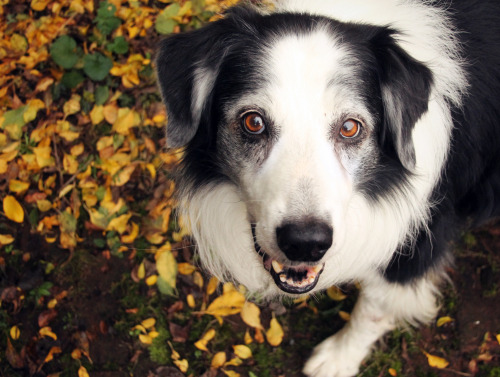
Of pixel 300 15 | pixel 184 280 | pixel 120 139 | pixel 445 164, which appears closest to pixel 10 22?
pixel 120 139

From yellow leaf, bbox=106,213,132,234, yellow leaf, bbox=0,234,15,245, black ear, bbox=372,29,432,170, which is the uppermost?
black ear, bbox=372,29,432,170

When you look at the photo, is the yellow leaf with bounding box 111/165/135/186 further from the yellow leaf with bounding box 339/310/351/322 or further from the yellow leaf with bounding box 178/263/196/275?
the yellow leaf with bounding box 339/310/351/322

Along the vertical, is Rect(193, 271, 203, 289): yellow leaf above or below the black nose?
below

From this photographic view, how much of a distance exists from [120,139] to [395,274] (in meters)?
2.40

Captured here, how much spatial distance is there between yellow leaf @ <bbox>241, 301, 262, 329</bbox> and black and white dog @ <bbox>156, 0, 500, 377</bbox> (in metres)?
0.71

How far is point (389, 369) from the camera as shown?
3.34 metres

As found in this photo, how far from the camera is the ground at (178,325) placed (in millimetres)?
3375

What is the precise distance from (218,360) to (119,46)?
2.66 m

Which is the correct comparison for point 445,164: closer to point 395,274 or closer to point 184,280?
point 395,274

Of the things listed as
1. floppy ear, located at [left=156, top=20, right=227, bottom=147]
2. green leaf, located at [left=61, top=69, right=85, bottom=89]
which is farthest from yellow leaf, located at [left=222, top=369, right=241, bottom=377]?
green leaf, located at [left=61, top=69, right=85, bottom=89]

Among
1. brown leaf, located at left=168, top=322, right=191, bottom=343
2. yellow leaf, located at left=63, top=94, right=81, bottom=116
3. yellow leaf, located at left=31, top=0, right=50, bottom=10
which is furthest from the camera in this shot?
yellow leaf, located at left=31, top=0, right=50, bottom=10

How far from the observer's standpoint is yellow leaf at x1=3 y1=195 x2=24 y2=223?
3828 millimetres

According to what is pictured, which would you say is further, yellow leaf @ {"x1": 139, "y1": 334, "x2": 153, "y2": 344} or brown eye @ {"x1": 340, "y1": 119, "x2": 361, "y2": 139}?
yellow leaf @ {"x1": 139, "y1": 334, "x2": 153, "y2": 344}

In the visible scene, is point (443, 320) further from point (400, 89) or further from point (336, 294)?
point (400, 89)
